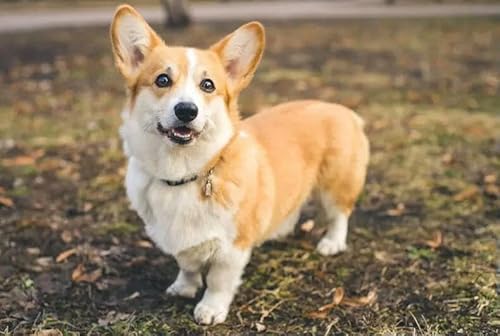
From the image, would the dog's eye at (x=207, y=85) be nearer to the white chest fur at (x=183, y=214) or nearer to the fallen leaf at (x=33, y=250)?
the white chest fur at (x=183, y=214)

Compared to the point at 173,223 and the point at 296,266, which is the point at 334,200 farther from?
the point at 173,223

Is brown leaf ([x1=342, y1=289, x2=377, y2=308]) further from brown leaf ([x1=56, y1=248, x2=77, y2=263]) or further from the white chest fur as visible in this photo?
brown leaf ([x1=56, y1=248, x2=77, y2=263])

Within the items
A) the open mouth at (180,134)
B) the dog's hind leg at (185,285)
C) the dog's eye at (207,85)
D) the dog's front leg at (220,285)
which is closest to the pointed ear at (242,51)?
the dog's eye at (207,85)

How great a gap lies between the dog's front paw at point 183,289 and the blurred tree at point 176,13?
9620 mm

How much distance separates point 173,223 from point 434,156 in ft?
10.2

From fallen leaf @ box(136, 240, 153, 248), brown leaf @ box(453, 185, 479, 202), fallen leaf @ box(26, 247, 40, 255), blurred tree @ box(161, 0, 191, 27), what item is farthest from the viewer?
blurred tree @ box(161, 0, 191, 27)

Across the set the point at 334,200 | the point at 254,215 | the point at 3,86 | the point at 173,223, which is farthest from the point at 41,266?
the point at 3,86

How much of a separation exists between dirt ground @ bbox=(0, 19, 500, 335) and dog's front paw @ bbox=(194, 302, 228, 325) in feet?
0.16

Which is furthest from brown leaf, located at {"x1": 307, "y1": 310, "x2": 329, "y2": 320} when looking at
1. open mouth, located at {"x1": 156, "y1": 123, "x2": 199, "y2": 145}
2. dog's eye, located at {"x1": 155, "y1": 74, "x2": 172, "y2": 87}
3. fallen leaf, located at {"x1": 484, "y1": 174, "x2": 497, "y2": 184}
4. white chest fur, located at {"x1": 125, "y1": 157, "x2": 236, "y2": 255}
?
fallen leaf, located at {"x1": 484, "y1": 174, "x2": 497, "y2": 184}

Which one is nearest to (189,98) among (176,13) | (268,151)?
(268,151)

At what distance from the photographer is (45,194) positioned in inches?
186

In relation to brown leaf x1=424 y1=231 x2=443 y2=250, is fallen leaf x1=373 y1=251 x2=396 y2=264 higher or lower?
higher

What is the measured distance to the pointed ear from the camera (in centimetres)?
316

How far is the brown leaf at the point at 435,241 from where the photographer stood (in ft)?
12.9
